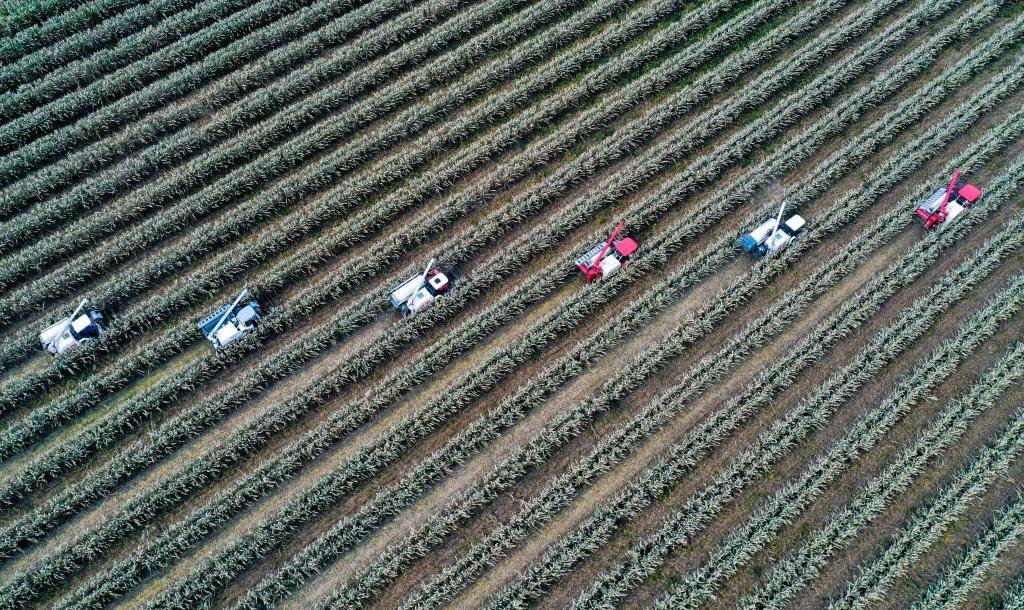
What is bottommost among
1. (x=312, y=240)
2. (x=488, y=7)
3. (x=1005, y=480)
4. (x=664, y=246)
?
(x=1005, y=480)

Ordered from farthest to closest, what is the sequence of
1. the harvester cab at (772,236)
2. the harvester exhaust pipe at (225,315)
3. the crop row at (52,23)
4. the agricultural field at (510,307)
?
the crop row at (52,23) < the harvester cab at (772,236) < the harvester exhaust pipe at (225,315) < the agricultural field at (510,307)

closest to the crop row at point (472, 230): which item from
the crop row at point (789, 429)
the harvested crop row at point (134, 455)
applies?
the harvested crop row at point (134, 455)

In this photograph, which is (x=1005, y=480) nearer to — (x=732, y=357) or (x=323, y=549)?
(x=732, y=357)

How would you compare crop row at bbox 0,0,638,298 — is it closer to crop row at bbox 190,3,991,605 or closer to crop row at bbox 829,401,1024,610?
crop row at bbox 190,3,991,605

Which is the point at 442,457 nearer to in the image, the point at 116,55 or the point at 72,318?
the point at 72,318

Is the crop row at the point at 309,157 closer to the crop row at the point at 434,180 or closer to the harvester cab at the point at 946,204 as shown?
the crop row at the point at 434,180

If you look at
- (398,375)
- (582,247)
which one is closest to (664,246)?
(582,247)

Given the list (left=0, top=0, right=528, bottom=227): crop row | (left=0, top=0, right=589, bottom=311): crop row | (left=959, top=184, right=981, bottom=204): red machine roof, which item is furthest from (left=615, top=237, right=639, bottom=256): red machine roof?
(left=959, top=184, right=981, bottom=204): red machine roof
